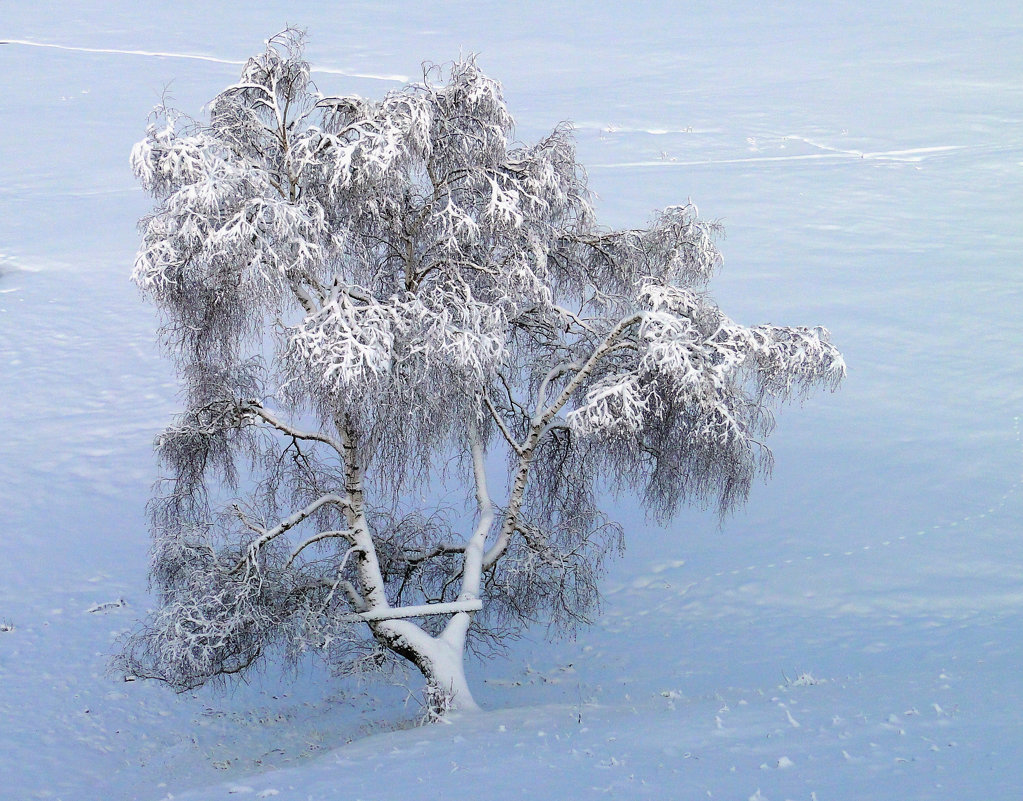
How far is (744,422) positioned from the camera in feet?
32.6

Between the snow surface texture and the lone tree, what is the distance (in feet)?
4.29

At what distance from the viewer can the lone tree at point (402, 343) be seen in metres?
8.91

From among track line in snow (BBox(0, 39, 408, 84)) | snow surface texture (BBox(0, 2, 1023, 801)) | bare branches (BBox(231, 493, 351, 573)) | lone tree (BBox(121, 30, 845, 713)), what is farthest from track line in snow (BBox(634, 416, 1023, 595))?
track line in snow (BBox(0, 39, 408, 84))

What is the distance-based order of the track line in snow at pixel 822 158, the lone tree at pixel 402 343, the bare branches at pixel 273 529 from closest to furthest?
the lone tree at pixel 402 343, the bare branches at pixel 273 529, the track line in snow at pixel 822 158

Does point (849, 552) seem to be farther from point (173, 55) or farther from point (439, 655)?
point (173, 55)

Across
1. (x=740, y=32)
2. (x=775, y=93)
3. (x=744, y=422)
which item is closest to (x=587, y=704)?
(x=744, y=422)

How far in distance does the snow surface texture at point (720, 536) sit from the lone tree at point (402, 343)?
1309 mm

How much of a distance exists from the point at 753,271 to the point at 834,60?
88.5 feet

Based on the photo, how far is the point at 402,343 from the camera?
910 cm

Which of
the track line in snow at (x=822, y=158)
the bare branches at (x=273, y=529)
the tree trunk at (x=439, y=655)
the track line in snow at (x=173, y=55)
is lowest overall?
the tree trunk at (x=439, y=655)

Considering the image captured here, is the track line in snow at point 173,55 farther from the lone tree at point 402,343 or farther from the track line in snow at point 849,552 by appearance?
the lone tree at point 402,343

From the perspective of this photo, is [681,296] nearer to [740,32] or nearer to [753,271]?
[753,271]

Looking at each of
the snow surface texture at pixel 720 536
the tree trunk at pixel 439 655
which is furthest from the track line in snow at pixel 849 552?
the tree trunk at pixel 439 655

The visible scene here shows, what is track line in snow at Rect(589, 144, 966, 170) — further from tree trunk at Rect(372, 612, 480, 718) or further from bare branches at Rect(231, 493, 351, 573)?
tree trunk at Rect(372, 612, 480, 718)
